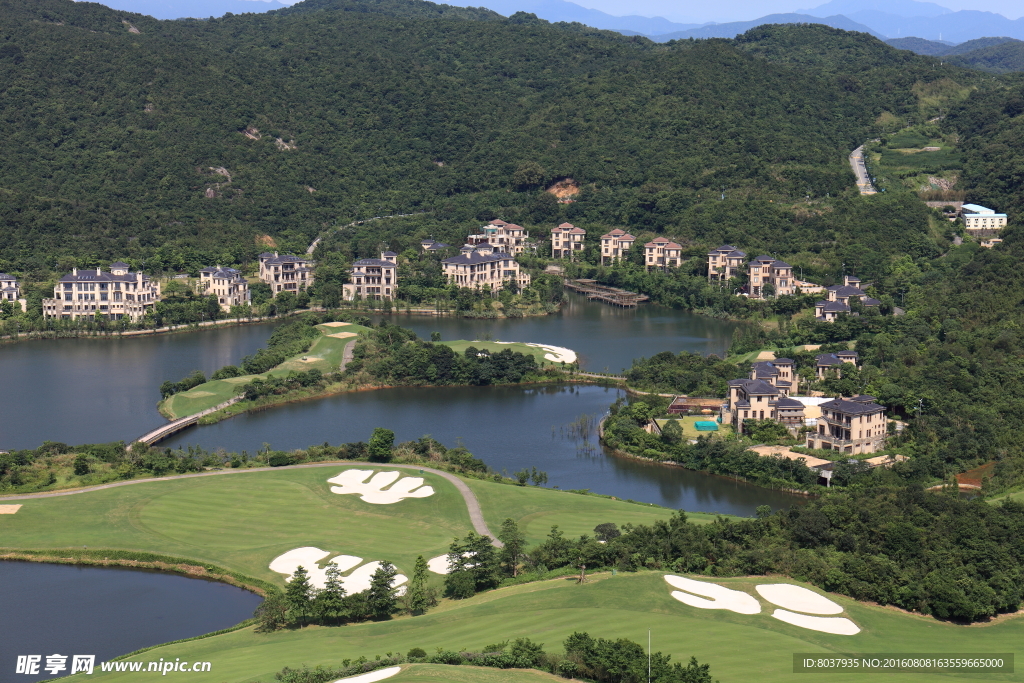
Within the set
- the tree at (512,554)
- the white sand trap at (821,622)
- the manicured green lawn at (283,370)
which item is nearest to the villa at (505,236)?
the manicured green lawn at (283,370)

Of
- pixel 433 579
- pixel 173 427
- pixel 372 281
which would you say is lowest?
pixel 433 579

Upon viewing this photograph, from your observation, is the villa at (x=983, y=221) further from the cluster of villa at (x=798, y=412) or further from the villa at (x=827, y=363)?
the cluster of villa at (x=798, y=412)

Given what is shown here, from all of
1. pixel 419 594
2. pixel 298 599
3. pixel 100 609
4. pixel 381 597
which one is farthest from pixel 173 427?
pixel 419 594

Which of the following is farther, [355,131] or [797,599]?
[355,131]

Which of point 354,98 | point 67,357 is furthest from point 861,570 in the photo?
point 354,98

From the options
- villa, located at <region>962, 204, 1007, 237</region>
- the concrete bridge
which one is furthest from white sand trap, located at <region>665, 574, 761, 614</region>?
villa, located at <region>962, 204, 1007, 237</region>

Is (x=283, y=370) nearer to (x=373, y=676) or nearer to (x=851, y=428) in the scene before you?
(x=851, y=428)
